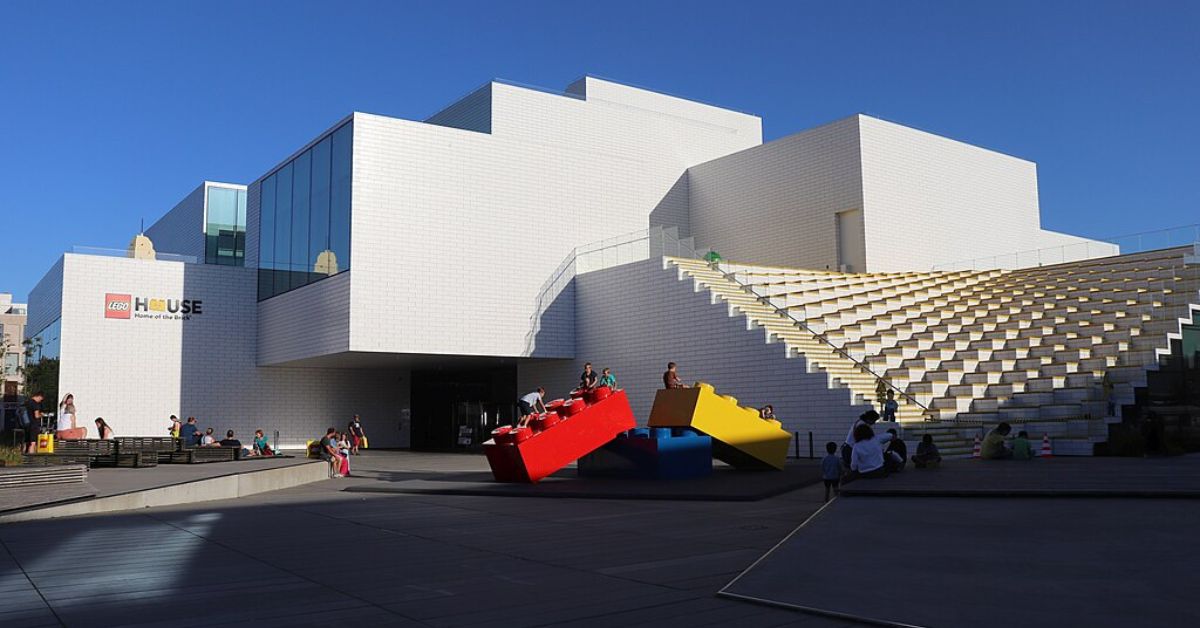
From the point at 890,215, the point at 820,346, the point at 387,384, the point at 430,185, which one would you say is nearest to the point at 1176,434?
the point at 820,346

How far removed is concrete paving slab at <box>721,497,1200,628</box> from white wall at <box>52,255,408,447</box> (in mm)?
26274

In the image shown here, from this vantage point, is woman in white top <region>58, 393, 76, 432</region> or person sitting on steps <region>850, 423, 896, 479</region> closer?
person sitting on steps <region>850, 423, 896, 479</region>

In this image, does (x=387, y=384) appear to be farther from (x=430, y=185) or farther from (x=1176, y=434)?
(x=1176, y=434)

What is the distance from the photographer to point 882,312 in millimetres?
25375

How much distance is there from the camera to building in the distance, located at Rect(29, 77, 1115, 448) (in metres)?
26.7

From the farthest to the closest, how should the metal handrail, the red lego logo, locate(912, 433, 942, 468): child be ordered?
the red lego logo < the metal handrail < locate(912, 433, 942, 468): child

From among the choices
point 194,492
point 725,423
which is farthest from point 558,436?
point 194,492

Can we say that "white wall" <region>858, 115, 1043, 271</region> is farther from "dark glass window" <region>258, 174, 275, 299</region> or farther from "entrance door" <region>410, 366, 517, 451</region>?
"dark glass window" <region>258, 174, 275, 299</region>

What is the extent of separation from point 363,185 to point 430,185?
1.95 m

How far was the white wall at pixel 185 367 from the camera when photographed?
95.0 ft

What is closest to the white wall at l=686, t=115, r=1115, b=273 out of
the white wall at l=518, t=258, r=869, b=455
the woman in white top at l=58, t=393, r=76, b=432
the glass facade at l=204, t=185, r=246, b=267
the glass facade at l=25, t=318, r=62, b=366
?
the white wall at l=518, t=258, r=869, b=455

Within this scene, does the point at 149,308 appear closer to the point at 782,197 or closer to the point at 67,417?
the point at 67,417

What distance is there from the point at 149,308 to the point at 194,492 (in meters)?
18.2

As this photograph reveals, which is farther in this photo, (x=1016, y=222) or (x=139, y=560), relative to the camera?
(x=1016, y=222)
